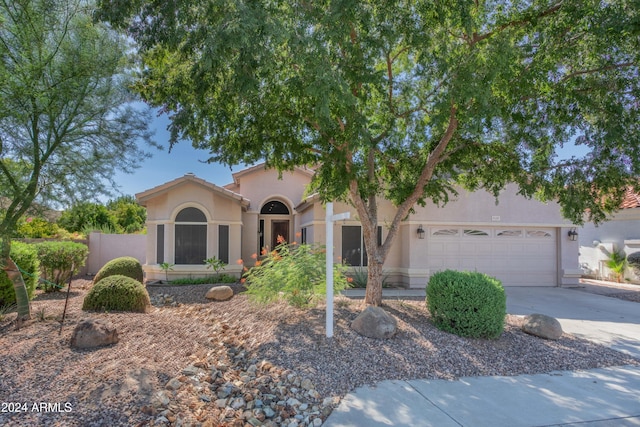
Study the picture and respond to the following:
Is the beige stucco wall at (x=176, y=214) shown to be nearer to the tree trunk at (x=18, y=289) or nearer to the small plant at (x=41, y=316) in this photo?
the small plant at (x=41, y=316)

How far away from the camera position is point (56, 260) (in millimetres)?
12586

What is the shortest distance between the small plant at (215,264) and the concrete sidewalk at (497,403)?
10.2 m

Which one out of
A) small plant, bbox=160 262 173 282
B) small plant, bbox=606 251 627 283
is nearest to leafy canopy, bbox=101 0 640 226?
small plant, bbox=160 262 173 282

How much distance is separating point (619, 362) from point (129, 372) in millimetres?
7383

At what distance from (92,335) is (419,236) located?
1068 cm

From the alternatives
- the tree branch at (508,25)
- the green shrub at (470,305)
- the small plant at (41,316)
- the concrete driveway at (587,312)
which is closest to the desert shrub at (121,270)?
the small plant at (41,316)

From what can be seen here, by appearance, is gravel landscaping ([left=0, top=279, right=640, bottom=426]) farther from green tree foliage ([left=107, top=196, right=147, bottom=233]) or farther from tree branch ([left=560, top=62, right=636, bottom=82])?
green tree foliage ([left=107, top=196, right=147, bottom=233])

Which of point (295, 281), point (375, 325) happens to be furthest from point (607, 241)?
point (295, 281)

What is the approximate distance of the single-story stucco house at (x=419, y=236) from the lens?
1391cm

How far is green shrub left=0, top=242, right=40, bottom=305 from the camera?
8.14 m

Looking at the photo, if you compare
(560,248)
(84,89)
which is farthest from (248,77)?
(560,248)

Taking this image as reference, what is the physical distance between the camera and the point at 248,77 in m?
5.79

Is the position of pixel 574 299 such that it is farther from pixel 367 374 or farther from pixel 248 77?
pixel 248 77

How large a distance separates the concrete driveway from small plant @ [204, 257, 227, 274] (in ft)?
31.8
